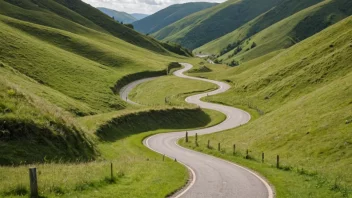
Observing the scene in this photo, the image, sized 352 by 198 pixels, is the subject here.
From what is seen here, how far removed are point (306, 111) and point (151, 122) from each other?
88.8 ft

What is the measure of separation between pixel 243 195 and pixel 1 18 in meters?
124

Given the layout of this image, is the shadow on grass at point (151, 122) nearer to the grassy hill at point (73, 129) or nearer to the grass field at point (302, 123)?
the grassy hill at point (73, 129)

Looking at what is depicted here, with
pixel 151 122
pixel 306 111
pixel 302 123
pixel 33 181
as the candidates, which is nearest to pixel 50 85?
pixel 151 122

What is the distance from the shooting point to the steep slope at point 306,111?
102ft

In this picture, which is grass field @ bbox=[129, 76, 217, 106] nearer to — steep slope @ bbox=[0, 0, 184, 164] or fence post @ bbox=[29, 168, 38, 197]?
steep slope @ bbox=[0, 0, 184, 164]

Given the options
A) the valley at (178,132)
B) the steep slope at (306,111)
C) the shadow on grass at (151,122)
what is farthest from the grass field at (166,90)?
the shadow on grass at (151,122)

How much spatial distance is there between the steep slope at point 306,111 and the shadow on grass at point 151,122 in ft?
37.9

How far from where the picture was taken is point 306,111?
154 ft

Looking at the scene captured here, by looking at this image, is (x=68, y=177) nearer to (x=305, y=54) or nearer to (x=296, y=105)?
(x=296, y=105)

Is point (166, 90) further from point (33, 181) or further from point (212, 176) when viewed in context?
point (33, 181)

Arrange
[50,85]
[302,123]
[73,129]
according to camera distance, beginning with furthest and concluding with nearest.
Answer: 1. [50,85]
2. [302,123]
3. [73,129]

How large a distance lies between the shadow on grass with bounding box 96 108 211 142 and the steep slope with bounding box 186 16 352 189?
11.5 metres

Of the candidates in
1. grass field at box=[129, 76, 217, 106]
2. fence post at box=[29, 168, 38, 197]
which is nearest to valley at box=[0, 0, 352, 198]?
fence post at box=[29, 168, 38, 197]

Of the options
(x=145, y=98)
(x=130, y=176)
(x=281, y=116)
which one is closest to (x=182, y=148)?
(x=281, y=116)
